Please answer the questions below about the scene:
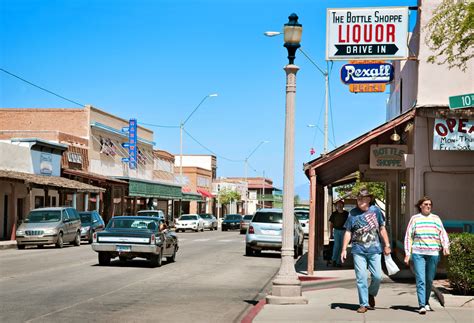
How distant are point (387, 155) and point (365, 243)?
7.78m

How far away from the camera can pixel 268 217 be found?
2750cm

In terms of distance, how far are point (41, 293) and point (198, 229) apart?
149 ft

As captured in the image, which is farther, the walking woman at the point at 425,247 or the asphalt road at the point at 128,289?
the asphalt road at the point at 128,289

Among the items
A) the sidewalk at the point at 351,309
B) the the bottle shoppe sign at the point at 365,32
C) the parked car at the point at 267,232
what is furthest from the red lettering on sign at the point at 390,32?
the parked car at the point at 267,232

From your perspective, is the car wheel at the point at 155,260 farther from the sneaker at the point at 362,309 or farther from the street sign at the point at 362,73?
the sneaker at the point at 362,309

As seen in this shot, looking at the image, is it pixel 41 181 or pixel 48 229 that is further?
pixel 41 181

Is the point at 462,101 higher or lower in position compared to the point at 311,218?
higher

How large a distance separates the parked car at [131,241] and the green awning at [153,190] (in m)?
37.2

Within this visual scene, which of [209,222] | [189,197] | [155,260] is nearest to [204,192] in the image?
[189,197]

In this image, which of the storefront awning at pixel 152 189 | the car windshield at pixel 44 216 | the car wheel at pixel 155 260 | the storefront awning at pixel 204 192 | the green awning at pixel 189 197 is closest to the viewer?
the car wheel at pixel 155 260

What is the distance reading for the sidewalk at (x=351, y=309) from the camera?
35.4ft

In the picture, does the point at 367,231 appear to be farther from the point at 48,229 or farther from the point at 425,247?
the point at 48,229

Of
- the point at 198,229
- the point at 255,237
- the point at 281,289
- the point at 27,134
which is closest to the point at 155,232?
the point at 255,237

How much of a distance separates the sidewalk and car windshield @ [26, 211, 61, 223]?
1916 cm
